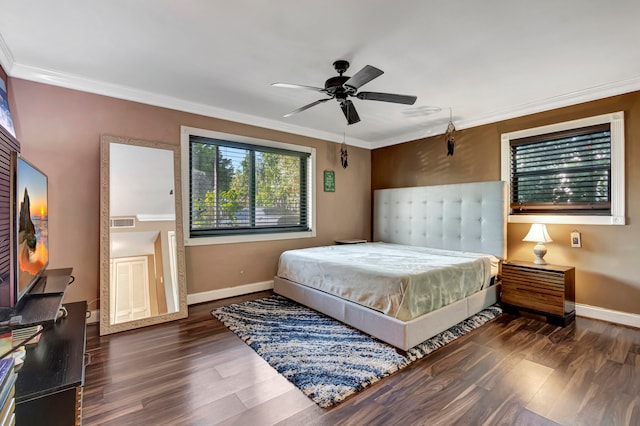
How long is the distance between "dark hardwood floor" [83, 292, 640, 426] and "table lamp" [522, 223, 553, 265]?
85 cm

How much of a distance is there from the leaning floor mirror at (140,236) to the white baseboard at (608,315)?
4.43 meters

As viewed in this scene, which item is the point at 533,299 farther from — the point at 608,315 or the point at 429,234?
the point at 429,234

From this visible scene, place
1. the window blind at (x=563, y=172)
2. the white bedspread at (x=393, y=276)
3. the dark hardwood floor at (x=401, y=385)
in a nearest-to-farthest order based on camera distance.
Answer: the dark hardwood floor at (x=401, y=385), the white bedspread at (x=393, y=276), the window blind at (x=563, y=172)

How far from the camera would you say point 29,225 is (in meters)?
1.78

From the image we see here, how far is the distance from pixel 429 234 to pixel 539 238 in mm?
1466

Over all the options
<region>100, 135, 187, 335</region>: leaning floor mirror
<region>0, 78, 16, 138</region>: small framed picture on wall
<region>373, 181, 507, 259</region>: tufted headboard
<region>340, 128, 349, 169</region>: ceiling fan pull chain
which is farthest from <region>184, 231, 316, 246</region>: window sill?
<region>0, 78, 16, 138</region>: small framed picture on wall

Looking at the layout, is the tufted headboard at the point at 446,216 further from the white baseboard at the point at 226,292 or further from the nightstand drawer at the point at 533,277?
the white baseboard at the point at 226,292

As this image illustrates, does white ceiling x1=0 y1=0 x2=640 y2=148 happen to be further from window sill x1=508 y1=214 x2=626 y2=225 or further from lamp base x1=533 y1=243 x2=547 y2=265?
lamp base x1=533 y1=243 x2=547 y2=265

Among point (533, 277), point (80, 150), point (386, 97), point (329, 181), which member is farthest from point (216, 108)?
point (533, 277)

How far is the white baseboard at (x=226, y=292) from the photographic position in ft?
12.2

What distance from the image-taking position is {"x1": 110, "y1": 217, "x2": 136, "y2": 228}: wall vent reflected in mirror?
3.11 metres

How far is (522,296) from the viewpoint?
11.0 ft

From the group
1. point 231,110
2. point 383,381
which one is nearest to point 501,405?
point 383,381

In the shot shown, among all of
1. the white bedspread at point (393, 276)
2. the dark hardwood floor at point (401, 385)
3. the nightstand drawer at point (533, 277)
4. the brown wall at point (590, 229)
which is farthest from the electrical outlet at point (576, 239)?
the dark hardwood floor at point (401, 385)
